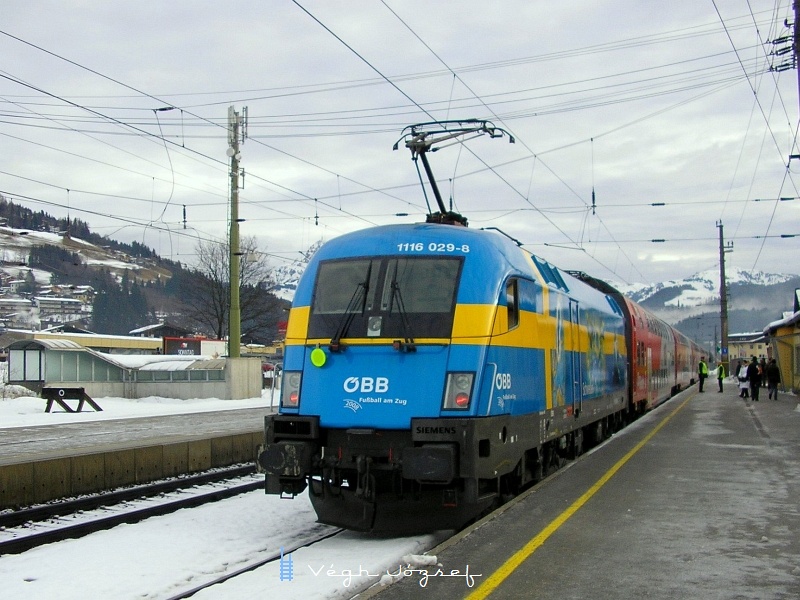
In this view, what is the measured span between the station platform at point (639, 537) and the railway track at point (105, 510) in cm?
441

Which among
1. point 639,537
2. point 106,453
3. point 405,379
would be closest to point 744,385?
→ point 106,453

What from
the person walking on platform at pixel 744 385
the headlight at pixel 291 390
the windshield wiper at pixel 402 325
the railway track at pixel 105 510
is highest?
the windshield wiper at pixel 402 325

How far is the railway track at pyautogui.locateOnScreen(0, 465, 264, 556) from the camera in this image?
9391 mm

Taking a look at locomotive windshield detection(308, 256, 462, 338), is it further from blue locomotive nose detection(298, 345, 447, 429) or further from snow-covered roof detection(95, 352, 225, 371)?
snow-covered roof detection(95, 352, 225, 371)

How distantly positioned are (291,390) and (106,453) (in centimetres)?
499

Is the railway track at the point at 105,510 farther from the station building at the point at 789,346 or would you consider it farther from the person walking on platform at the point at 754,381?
the person walking on platform at the point at 754,381

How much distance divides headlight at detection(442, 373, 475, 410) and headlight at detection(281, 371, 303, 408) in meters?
1.63

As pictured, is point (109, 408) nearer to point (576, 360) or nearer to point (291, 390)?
point (576, 360)

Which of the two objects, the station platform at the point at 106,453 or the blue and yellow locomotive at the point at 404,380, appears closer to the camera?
the blue and yellow locomotive at the point at 404,380

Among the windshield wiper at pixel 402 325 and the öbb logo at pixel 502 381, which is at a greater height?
the windshield wiper at pixel 402 325

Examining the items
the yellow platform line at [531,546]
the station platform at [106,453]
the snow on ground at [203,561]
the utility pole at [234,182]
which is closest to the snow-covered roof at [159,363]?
the utility pole at [234,182]

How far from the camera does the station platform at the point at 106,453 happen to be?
11445 millimetres

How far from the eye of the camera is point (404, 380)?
854 cm

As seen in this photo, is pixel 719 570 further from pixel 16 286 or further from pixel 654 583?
pixel 16 286
